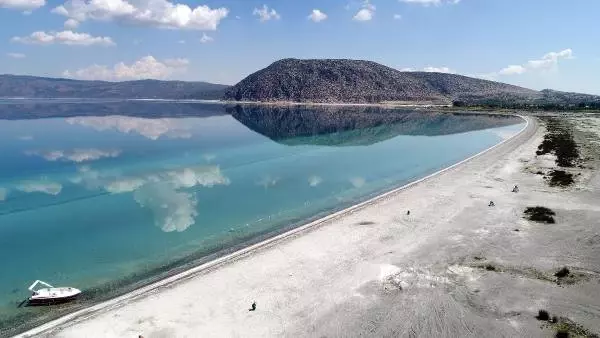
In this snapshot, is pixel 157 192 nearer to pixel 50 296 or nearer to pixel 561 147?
pixel 50 296

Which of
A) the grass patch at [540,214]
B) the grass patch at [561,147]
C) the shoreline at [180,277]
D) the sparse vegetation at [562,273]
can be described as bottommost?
the shoreline at [180,277]

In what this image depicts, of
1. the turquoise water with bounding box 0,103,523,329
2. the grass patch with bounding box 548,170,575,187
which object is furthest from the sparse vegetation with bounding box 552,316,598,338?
the grass patch with bounding box 548,170,575,187

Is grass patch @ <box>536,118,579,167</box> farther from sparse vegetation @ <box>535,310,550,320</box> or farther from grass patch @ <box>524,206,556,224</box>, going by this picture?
sparse vegetation @ <box>535,310,550,320</box>

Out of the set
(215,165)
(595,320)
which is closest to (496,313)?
(595,320)

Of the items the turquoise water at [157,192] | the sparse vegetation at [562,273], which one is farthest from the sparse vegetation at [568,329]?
the turquoise water at [157,192]

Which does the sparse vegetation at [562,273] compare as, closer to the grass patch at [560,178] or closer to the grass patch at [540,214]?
the grass patch at [540,214]

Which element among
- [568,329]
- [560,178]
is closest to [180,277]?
[568,329]

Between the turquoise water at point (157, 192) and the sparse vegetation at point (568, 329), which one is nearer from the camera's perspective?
the sparse vegetation at point (568, 329)
